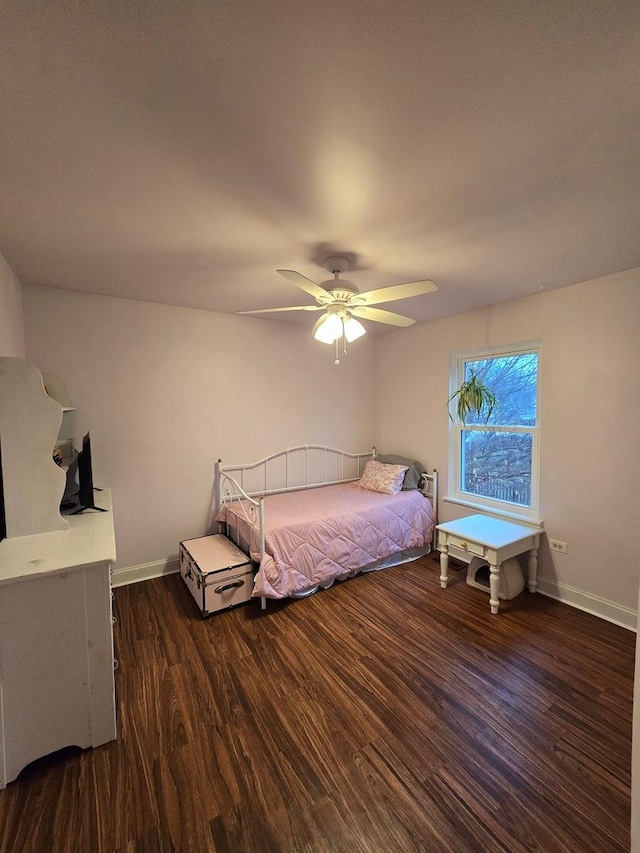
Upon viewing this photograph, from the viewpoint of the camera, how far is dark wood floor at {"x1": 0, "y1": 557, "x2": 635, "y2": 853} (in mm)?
1232

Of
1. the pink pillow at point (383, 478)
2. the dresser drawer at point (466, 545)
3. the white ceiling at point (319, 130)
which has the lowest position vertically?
the dresser drawer at point (466, 545)

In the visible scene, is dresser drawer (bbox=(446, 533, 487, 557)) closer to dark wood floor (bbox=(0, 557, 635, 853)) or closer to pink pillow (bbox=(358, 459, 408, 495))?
dark wood floor (bbox=(0, 557, 635, 853))

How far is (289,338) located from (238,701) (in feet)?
10.0

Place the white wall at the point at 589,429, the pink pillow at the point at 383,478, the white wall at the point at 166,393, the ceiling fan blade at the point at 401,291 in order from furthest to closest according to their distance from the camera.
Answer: the pink pillow at the point at 383,478 → the white wall at the point at 166,393 → the white wall at the point at 589,429 → the ceiling fan blade at the point at 401,291

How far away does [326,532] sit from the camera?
9.33 feet

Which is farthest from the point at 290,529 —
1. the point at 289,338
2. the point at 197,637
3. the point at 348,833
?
the point at 289,338

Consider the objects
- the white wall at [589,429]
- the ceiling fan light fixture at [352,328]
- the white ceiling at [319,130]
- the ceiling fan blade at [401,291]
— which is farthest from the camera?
the white wall at [589,429]

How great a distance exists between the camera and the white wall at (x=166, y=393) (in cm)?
275

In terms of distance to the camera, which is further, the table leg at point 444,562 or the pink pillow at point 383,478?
the pink pillow at point 383,478

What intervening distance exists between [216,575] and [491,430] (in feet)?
8.79

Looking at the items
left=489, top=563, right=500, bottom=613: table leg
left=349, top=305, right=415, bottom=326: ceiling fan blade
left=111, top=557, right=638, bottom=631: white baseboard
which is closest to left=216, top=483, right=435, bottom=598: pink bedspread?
left=111, top=557, right=638, bottom=631: white baseboard

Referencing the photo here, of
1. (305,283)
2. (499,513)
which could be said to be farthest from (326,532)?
(305,283)

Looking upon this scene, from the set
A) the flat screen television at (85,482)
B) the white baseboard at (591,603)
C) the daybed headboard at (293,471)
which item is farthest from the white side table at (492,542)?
the flat screen television at (85,482)

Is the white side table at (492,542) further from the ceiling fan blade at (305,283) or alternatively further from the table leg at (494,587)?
the ceiling fan blade at (305,283)
